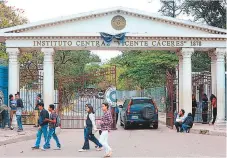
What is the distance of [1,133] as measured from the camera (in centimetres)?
1808

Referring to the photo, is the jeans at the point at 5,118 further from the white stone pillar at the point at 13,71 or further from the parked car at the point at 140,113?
the parked car at the point at 140,113

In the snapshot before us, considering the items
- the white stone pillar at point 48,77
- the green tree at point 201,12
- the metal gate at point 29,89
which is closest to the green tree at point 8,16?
the metal gate at point 29,89

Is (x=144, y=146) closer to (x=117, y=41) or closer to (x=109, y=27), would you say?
(x=117, y=41)

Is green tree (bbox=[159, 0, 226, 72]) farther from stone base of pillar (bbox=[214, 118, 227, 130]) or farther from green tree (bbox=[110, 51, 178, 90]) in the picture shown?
stone base of pillar (bbox=[214, 118, 227, 130])

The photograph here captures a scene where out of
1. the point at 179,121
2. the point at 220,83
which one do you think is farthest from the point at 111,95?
the point at 220,83

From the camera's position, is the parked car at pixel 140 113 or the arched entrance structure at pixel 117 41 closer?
the parked car at pixel 140 113

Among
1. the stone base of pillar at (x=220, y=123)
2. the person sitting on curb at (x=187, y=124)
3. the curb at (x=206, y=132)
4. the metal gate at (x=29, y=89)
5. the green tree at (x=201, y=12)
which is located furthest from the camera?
the green tree at (x=201, y=12)

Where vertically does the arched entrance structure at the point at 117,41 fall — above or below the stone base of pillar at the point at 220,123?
above

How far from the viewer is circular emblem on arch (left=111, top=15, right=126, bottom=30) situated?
73.1 ft

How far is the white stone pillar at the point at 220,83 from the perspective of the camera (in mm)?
22594

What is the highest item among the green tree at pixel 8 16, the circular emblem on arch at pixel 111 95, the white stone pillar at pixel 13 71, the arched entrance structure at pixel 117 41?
the green tree at pixel 8 16

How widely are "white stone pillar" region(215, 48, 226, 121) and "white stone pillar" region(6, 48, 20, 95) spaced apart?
10.00 meters

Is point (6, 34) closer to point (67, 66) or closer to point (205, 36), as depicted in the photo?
point (205, 36)

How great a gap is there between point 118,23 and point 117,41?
2.95ft
